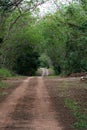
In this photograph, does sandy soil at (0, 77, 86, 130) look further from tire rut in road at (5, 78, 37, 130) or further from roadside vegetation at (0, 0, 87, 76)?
roadside vegetation at (0, 0, 87, 76)

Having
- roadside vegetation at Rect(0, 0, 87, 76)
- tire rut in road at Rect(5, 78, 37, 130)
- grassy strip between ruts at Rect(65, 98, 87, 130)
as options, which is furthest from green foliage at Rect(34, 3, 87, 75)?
tire rut in road at Rect(5, 78, 37, 130)

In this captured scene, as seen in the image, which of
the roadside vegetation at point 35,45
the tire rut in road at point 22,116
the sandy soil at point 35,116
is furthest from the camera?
the roadside vegetation at point 35,45

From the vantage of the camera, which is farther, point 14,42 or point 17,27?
point 14,42

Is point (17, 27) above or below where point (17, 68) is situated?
above

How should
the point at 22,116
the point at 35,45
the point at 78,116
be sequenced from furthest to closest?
the point at 35,45 → the point at 78,116 → the point at 22,116

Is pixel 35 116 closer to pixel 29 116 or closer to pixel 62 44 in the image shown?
pixel 29 116

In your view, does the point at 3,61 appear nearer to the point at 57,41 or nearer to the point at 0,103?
the point at 57,41

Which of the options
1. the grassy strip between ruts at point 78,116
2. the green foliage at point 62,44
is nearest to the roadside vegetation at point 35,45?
the green foliage at point 62,44

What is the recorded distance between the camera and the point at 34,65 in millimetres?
71188

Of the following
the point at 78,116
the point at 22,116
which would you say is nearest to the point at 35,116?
the point at 22,116

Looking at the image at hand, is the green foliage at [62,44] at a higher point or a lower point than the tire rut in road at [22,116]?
higher

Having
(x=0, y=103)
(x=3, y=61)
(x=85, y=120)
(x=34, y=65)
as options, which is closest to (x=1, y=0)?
(x=0, y=103)

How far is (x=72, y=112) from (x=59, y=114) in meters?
0.79

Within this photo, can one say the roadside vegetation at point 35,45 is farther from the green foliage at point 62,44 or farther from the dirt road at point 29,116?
the dirt road at point 29,116
